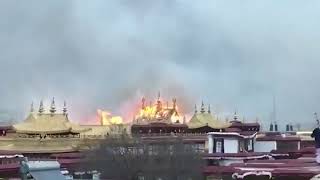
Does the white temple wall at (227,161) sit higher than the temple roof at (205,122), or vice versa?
the temple roof at (205,122)

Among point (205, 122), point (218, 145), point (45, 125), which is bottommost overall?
point (218, 145)

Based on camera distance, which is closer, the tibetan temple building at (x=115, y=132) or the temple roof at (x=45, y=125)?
the tibetan temple building at (x=115, y=132)

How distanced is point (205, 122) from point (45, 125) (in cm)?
1502

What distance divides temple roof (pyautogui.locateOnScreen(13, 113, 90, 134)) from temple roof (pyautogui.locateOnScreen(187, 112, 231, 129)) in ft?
36.3

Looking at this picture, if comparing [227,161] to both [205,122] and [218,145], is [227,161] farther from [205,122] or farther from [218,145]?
[205,122]

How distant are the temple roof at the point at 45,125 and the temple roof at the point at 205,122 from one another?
11063 millimetres

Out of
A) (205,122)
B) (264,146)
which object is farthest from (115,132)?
(205,122)

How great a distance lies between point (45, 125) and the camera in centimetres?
3706

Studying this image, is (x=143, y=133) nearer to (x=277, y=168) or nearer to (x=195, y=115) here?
(x=195, y=115)

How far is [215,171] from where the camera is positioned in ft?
67.9

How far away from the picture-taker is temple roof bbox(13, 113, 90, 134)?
36.3 metres

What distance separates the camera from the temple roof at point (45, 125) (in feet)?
119

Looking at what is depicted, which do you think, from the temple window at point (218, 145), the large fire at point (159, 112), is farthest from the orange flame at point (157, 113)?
the temple window at point (218, 145)

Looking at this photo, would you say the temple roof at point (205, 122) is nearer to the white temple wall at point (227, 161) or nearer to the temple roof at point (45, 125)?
the temple roof at point (45, 125)
